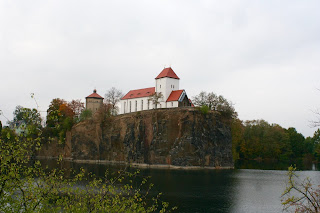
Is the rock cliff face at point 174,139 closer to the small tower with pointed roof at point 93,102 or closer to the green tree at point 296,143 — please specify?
the small tower with pointed roof at point 93,102

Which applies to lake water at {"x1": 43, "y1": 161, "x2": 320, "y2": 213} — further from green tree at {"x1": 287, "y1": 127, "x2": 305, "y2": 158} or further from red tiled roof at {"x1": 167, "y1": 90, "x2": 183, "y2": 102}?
green tree at {"x1": 287, "y1": 127, "x2": 305, "y2": 158}

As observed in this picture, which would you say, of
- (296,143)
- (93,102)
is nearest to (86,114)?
(93,102)

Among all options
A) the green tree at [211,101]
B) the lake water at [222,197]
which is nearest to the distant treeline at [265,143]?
the green tree at [211,101]

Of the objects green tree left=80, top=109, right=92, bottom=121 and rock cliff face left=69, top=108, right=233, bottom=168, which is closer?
rock cliff face left=69, top=108, right=233, bottom=168

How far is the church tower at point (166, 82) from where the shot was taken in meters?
68.9

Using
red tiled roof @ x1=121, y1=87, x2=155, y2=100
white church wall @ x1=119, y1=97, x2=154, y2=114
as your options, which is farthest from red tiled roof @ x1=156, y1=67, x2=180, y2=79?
white church wall @ x1=119, y1=97, x2=154, y2=114

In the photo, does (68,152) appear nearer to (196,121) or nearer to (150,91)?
(150,91)

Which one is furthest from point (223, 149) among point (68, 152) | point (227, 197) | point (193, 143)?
point (68, 152)

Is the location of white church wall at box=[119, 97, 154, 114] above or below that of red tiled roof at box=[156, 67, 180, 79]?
below

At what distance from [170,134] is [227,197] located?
34.7 m

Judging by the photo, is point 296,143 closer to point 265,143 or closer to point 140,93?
point 265,143

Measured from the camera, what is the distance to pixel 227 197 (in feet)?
94.7

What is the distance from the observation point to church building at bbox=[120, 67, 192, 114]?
6719cm

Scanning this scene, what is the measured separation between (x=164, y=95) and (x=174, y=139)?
38.3 ft
